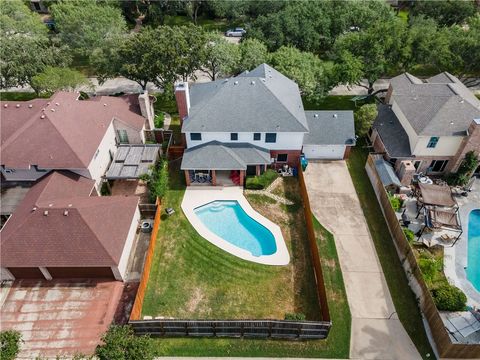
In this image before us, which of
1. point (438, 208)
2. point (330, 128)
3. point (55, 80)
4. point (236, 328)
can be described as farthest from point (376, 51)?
point (55, 80)

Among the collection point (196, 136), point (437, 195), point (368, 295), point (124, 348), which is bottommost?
point (368, 295)

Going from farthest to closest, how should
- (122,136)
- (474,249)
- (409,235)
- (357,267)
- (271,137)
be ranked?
1. (122,136)
2. (271,137)
3. (474,249)
4. (409,235)
5. (357,267)

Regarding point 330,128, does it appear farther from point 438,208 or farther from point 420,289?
point 420,289

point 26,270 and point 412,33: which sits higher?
point 412,33

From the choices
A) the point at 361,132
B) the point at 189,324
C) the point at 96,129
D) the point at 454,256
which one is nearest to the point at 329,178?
the point at 361,132

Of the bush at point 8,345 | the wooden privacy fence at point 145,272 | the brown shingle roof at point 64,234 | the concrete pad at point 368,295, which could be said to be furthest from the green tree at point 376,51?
the bush at point 8,345

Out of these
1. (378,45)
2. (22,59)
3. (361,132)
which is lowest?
(361,132)

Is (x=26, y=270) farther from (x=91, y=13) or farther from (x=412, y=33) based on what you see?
(x=412, y=33)

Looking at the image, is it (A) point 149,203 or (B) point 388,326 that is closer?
(B) point 388,326
